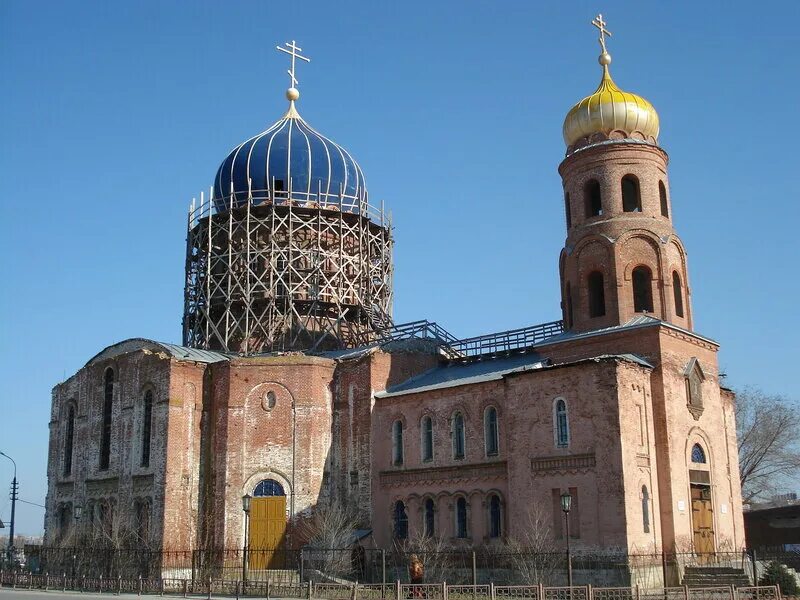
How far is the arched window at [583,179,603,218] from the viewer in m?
29.0

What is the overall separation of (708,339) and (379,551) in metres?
11.9

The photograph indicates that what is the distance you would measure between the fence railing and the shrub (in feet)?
5.66

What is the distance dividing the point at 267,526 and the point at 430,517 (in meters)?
5.56

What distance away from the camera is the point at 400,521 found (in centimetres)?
2923

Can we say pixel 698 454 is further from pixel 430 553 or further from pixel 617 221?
pixel 430 553

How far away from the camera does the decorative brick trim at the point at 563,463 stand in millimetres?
24383

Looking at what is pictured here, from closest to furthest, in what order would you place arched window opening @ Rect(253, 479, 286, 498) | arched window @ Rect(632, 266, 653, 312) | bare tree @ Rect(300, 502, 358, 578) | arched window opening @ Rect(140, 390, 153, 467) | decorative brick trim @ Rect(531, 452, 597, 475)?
decorative brick trim @ Rect(531, 452, 597, 475) → bare tree @ Rect(300, 502, 358, 578) → arched window @ Rect(632, 266, 653, 312) → arched window opening @ Rect(253, 479, 286, 498) → arched window opening @ Rect(140, 390, 153, 467)

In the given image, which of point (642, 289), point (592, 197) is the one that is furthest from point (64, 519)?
point (642, 289)

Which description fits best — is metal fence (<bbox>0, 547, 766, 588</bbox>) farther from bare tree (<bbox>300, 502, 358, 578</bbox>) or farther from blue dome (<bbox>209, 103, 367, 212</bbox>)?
blue dome (<bbox>209, 103, 367, 212</bbox>)

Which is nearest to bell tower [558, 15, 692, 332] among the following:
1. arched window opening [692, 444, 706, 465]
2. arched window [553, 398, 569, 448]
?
arched window [553, 398, 569, 448]

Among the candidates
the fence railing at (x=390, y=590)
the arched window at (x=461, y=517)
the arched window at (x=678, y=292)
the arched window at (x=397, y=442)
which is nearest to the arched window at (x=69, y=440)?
the fence railing at (x=390, y=590)

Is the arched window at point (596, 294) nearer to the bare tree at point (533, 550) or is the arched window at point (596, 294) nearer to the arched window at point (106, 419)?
the bare tree at point (533, 550)

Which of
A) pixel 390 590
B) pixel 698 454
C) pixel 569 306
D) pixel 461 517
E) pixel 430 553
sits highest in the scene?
pixel 569 306

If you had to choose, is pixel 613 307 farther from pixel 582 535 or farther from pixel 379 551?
pixel 379 551
